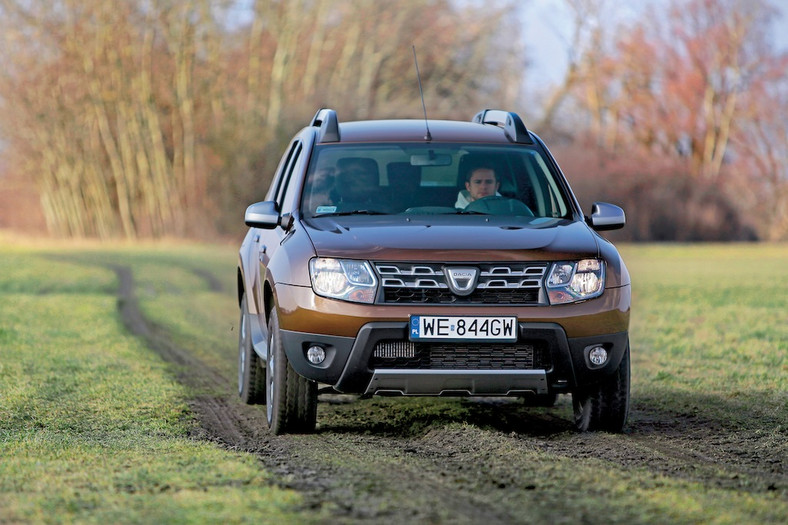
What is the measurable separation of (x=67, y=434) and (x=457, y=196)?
2789 mm

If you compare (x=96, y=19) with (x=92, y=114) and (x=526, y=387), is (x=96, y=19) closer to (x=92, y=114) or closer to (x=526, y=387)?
(x=92, y=114)

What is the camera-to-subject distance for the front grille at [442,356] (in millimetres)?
6914

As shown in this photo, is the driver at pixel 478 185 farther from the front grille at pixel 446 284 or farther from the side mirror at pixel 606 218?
the front grille at pixel 446 284

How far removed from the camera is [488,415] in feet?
28.0

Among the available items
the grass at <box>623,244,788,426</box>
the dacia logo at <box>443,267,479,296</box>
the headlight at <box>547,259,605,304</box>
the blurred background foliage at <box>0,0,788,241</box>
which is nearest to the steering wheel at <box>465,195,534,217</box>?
the headlight at <box>547,259,605,304</box>

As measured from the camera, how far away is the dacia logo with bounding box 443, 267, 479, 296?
6.89 m

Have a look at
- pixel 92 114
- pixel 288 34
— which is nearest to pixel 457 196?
pixel 288 34

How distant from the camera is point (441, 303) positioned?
6.90 m

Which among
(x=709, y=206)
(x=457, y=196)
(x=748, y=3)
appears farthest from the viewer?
(x=748, y=3)

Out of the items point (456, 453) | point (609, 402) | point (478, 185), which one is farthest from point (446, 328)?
point (478, 185)

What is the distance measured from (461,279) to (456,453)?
94 centimetres

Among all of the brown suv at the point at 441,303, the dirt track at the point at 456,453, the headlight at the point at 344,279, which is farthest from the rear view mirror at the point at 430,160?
the dirt track at the point at 456,453

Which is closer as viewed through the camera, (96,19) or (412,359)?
Answer: (412,359)

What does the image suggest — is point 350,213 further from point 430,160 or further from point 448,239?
point 448,239
